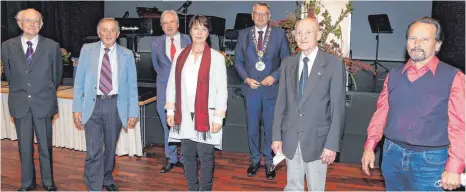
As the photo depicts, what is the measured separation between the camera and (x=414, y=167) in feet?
7.25

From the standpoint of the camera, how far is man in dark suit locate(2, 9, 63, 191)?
3.52 meters

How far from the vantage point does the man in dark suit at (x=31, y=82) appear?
3.52 meters

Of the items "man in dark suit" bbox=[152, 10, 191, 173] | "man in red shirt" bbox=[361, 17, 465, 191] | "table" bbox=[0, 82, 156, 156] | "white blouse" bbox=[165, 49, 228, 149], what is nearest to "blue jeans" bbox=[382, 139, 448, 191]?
"man in red shirt" bbox=[361, 17, 465, 191]

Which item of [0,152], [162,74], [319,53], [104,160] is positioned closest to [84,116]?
[104,160]

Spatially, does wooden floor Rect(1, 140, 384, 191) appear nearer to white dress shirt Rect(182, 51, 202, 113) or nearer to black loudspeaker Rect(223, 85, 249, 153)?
black loudspeaker Rect(223, 85, 249, 153)

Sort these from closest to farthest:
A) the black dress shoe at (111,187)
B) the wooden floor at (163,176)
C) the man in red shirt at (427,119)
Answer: the man in red shirt at (427,119)
the black dress shoe at (111,187)
the wooden floor at (163,176)

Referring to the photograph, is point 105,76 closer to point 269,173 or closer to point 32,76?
point 32,76

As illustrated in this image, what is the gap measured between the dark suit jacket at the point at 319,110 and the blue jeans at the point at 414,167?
15.6 inches

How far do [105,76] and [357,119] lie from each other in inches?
116

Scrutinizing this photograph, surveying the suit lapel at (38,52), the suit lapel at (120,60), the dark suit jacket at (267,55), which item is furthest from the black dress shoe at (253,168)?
the suit lapel at (38,52)

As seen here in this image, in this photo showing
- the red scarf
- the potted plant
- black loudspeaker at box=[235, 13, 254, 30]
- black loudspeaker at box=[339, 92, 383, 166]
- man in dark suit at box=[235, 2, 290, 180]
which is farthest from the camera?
black loudspeaker at box=[235, 13, 254, 30]

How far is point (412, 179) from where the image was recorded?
7.32ft

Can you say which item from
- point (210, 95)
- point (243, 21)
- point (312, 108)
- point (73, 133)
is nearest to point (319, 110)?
point (312, 108)

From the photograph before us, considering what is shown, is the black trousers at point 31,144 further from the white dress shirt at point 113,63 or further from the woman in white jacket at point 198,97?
the woman in white jacket at point 198,97
